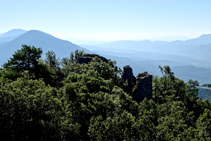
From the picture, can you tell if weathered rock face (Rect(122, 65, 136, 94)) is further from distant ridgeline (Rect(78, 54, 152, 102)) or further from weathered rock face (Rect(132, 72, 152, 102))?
weathered rock face (Rect(132, 72, 152, 102))

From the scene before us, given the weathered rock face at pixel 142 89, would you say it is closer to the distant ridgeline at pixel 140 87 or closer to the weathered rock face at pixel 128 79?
the distant ridgeline at pixel 140 87

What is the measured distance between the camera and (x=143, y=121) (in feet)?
67.5

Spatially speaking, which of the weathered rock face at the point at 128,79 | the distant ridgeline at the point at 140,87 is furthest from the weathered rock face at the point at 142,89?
the weathered rock face at the point at 128,79

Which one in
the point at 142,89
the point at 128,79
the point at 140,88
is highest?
the point at 128,79

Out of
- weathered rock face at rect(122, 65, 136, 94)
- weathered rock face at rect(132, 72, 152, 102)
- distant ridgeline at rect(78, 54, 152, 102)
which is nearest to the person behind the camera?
weathered rock face at rect(132, 72, 152, 102)

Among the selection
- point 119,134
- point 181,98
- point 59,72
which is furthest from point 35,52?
point 181,98

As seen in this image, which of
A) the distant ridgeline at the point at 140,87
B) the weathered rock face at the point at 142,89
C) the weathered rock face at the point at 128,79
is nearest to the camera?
the weathered rock face at the point at 142,89

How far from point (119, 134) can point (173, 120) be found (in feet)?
59.1

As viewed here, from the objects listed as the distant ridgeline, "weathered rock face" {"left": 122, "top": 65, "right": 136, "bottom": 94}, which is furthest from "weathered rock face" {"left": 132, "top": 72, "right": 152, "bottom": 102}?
"weathered rock face" {"left": 122, "top": 65, "right": 136, "bottom": 94}

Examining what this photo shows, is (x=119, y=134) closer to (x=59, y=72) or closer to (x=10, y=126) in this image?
(x=10, y=126)

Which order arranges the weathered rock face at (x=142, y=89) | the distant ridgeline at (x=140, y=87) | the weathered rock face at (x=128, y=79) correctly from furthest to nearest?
the weathered rock face at (x=128, y=79)
the distant ridgeline at (x=140, y=87)
the weathered rock face at (x=142, y=89)

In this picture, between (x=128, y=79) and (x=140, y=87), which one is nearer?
(x=140, y=87)

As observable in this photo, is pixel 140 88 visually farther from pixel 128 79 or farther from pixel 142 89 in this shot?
pixel 128 79

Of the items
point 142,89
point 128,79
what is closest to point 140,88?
point 142,89
